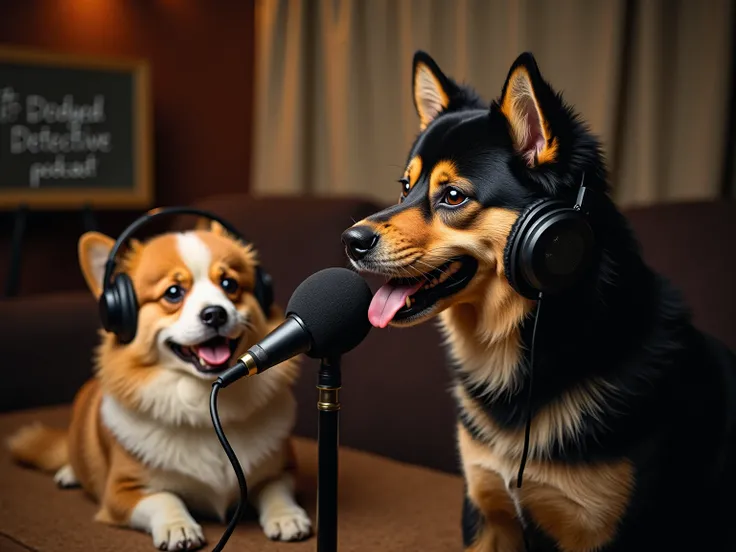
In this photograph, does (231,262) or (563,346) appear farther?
(231,262)

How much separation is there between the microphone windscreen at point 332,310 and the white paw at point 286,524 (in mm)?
473

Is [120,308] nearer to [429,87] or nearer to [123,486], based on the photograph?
[123,486]

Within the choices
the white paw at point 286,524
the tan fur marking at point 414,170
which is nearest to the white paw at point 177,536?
the white paw at point 286,524

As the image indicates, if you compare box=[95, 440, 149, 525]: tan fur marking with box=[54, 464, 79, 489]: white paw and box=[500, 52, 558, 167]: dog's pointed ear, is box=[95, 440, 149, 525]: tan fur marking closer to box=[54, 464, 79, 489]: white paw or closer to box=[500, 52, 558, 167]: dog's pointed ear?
box=[54, 464, 79, 489]: white paw

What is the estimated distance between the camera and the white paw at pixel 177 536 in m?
1.19

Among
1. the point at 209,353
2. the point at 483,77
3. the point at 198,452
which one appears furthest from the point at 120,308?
the point at 483,77

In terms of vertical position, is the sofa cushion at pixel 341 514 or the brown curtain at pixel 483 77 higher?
the brown curtain at pixel 483 77

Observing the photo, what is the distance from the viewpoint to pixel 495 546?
115 cm

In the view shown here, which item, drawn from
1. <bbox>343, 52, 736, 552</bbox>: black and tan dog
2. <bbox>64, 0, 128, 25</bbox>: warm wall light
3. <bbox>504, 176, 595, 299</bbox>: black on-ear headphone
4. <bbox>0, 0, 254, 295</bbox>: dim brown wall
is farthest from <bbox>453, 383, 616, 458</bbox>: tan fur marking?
<bbox>64, 0, 128, 25</bbox>: warm wall light

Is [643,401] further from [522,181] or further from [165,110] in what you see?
[165,110]

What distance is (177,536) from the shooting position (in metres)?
1.20

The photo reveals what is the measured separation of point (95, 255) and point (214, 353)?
1.05 feet

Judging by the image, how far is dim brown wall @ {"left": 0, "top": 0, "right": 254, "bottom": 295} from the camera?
266 centimetres

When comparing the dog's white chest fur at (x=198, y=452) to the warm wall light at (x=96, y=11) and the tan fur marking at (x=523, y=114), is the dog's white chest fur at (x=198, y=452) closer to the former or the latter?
the tan fur marking at (x=523, y=114)
